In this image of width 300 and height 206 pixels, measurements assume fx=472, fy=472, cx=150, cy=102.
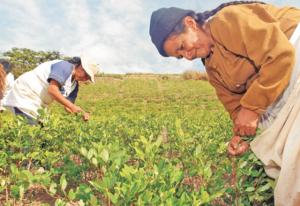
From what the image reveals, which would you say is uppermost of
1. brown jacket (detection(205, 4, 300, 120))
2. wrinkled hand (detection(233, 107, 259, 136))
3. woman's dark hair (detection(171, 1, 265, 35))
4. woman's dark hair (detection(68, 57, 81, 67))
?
woman's dark hair (detection(171, 1, 265, 35))

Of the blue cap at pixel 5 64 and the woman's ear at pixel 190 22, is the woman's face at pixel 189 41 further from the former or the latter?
the blue cap at pixel 5 64

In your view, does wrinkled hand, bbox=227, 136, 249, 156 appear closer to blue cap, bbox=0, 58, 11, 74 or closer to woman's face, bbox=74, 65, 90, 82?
woman's face, bbox=74, 65, 90, 82

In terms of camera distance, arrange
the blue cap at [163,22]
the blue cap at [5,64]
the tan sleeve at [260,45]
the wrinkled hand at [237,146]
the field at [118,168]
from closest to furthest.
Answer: the field at [118,168] → the tan sleeve at [260,45] → the blue cap at [163,22] → the wrinkled hand at [237,146] → the blue cap at [5,64]

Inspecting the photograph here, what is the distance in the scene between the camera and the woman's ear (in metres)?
2.95

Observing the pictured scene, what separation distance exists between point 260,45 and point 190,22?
0.47 m

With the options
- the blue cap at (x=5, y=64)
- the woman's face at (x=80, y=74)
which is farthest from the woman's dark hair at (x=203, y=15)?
the blue cap at (x=5, y=64)

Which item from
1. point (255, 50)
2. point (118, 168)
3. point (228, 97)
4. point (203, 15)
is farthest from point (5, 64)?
point (255, 50)

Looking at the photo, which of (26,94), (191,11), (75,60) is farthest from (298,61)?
(26,94)

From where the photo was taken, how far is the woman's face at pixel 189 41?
294cm

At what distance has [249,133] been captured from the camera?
3049 mm

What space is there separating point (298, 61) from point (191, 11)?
0.74 meters

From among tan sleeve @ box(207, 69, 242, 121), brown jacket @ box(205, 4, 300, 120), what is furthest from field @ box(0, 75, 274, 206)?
brown jacket @ box(205, 4, 300, 120)

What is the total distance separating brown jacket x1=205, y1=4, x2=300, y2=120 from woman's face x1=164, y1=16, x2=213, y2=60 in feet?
0.23

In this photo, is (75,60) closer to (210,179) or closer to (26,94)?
(26,94)
